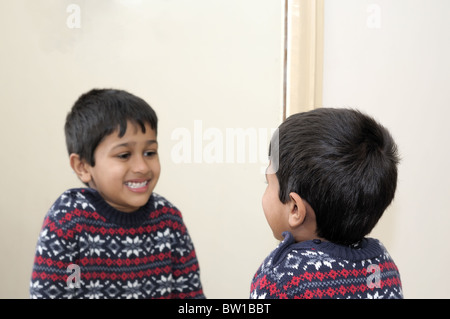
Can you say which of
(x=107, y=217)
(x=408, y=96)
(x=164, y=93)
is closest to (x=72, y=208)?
(x=107, y=217)

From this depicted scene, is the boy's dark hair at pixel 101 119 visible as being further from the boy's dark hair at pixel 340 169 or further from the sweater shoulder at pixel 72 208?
the boy's dark hair at pixel 340 169

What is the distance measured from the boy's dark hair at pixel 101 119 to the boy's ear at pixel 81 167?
0.03 ft

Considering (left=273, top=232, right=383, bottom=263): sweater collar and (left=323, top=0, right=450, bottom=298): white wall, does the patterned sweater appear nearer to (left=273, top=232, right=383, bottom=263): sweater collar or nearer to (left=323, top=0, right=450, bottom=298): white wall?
(left=273, top=232, right=383, bottom=263): sweater collar

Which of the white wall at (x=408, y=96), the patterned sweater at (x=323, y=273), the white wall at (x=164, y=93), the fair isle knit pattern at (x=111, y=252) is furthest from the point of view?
the white wall at (x=408, y=96)

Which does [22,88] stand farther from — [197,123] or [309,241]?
[309,241]

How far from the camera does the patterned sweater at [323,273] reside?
2.49 feet

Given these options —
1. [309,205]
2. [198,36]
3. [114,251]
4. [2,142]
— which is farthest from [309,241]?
[2,142]

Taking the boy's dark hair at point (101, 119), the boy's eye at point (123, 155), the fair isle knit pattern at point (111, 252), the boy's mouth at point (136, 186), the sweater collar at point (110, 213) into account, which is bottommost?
the fair isle knit pattern at point (111, 252)

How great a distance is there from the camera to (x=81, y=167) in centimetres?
97

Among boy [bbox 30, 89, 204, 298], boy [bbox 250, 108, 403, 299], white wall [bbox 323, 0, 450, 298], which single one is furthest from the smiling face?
white wall [bbox 323, 0, 450, 298]

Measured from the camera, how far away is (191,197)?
1238mm

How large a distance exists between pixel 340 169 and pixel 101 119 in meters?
0.42

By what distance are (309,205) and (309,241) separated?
54 millimetres

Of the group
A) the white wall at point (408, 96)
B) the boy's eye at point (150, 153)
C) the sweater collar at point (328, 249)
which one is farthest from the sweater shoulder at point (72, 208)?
the white wall at point (408, 96)
